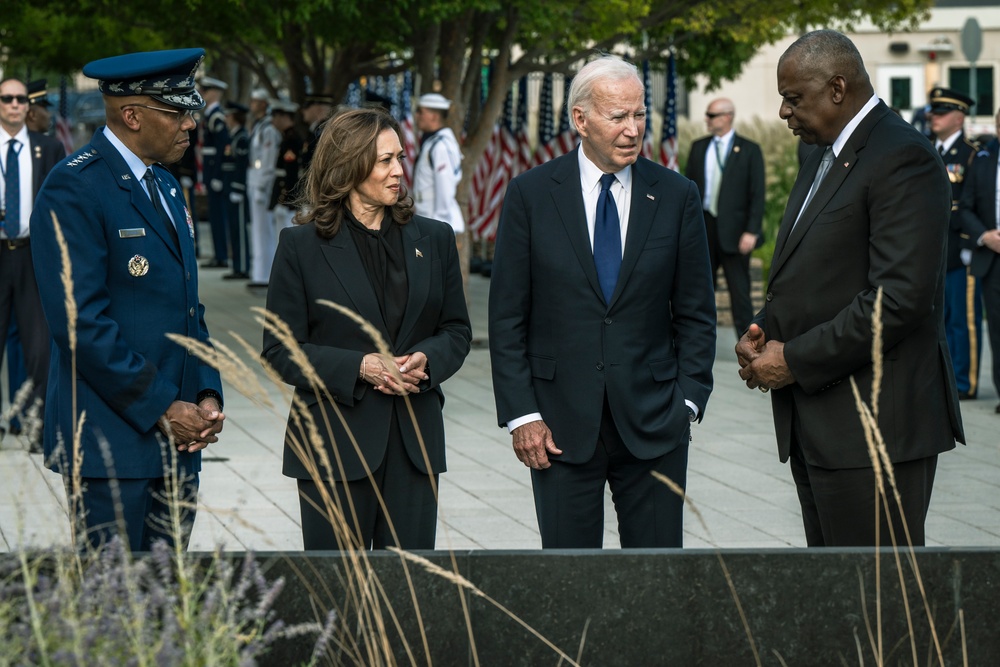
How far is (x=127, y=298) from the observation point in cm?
403

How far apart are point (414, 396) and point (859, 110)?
1.53 meters

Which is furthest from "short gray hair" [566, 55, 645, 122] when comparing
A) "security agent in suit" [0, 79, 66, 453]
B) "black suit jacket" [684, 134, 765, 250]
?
"black suit jacket" [684, 134, 765, 250]

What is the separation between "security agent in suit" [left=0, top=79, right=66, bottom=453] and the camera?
8.58m

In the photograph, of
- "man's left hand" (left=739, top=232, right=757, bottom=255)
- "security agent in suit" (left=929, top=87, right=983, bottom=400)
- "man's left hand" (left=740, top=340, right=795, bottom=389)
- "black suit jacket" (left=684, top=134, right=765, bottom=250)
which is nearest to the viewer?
"man's left hand" (left=740, top=340, right=795, bottom=389)

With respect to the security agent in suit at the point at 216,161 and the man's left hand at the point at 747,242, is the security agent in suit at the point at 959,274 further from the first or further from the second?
the security agent in suit at the point at 216,161

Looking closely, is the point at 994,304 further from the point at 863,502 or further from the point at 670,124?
the point at 670,124

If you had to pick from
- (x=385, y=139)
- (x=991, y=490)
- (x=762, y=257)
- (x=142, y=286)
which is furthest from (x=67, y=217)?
(x=762, y=257)

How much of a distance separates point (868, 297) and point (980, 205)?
6.82 meters

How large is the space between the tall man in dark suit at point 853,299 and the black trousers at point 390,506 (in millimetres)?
1037

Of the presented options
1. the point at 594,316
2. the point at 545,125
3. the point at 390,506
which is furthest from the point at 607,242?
the point at 545,125

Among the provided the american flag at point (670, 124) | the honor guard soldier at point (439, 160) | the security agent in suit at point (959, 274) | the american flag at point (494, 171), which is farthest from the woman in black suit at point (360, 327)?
the american flag at point (494, 171)

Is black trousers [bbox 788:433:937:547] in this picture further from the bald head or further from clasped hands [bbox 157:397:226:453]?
clasped hands [bbox 157:397:226:453]

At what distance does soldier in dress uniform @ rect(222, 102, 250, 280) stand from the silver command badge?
53.1 feet

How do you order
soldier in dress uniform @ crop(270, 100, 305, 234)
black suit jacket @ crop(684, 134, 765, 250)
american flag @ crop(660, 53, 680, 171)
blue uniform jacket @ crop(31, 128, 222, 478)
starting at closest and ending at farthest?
blue uniform jacket @ crop(31, 128, 222, 478) < black suit jacket @ crop(684, 134, 765, 250) < soldier in dress uniform @ crop(270, 100, 305, 234) < american flag @ crop(660, 53, 680, 171)
